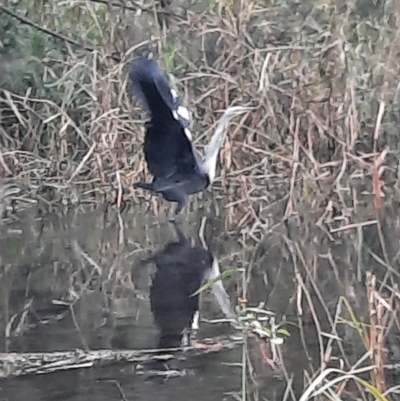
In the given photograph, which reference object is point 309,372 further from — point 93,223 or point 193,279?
point 93,223

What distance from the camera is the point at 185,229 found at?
225 inches

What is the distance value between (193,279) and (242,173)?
2.08 meters

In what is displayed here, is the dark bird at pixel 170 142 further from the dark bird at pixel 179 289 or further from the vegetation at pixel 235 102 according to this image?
the dark bird at pixel 179 289

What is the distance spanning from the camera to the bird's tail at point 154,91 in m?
5.26

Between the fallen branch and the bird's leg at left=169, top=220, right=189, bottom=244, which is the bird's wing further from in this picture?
the fallen branch

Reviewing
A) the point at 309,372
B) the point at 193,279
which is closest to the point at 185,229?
the point at 193,279

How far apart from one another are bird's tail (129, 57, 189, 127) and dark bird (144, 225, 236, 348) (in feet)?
1.86

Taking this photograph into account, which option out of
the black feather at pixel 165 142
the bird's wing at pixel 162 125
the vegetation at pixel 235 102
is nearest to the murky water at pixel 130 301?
the black feather at pixel 165 142

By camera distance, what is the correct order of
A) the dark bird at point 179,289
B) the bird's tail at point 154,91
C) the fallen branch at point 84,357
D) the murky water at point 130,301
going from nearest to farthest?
the murky water at point 130,301, the fallen branch at point 84,357, the dark bird at point 179,289, the bird's tail at point 154,91

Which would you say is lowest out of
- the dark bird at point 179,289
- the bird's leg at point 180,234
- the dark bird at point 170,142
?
the bird's leg at point 180,234

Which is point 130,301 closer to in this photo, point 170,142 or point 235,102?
point 170,142

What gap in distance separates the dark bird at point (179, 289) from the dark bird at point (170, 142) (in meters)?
0.52

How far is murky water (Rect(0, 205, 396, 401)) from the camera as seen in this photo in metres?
2.90

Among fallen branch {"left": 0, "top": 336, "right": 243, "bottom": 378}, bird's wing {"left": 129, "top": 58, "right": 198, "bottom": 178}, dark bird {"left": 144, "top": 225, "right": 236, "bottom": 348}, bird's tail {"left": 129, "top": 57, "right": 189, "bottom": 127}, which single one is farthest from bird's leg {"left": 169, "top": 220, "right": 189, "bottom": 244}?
fallen branch {"left": 0, "top": 336, "right": 243, "bottom": 378}
